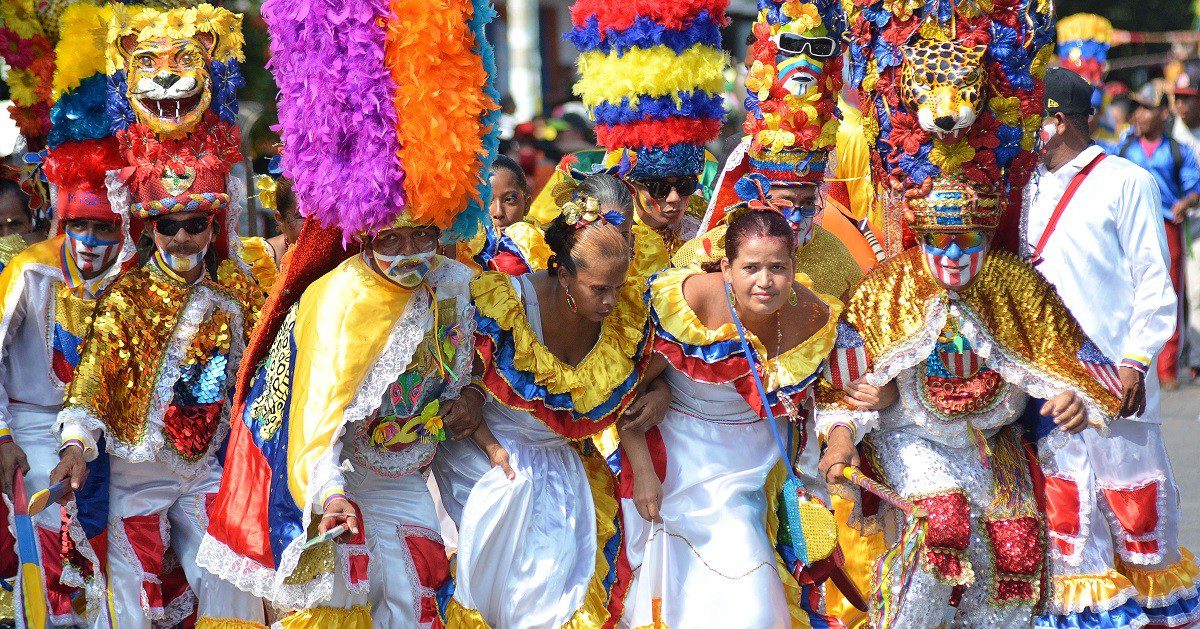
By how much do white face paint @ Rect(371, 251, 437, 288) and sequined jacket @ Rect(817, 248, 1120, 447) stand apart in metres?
1.41

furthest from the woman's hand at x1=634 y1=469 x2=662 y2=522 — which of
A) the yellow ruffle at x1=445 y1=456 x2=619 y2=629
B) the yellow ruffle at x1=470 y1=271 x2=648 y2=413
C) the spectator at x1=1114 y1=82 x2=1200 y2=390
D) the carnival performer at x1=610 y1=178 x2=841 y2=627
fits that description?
the spectator at x1=1114 y1=82 x2=1200 y2=390

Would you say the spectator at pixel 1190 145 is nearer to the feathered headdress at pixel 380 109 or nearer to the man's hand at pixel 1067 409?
the man's hand at pixel 1067 409

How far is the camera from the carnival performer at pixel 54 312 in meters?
5.80

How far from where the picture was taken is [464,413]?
5.31m

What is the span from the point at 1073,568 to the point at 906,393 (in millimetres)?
959

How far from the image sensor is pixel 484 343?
5297mm

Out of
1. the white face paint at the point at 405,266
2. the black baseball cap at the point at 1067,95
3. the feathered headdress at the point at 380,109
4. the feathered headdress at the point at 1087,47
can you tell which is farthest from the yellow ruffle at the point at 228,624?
the feathered headdress at the point at 1087,47

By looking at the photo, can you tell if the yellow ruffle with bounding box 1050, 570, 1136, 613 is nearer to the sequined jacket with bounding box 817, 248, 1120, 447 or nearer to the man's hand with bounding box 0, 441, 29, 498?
the sequined jacket with bounding box 817, 248, 1120, 447

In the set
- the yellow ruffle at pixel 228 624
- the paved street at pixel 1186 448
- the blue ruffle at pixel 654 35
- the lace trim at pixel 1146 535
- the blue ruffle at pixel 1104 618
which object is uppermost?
the blue ruffle at pixel 654 35

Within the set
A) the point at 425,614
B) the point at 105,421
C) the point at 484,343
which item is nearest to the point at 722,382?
the point at 484,343

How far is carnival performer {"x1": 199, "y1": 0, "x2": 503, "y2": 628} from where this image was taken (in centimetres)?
489

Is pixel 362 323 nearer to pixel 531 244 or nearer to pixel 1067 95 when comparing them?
pixel 531 244

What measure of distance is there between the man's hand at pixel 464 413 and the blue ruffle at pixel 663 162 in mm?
2086

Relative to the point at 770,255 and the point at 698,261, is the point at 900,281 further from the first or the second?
the point at 698,261
